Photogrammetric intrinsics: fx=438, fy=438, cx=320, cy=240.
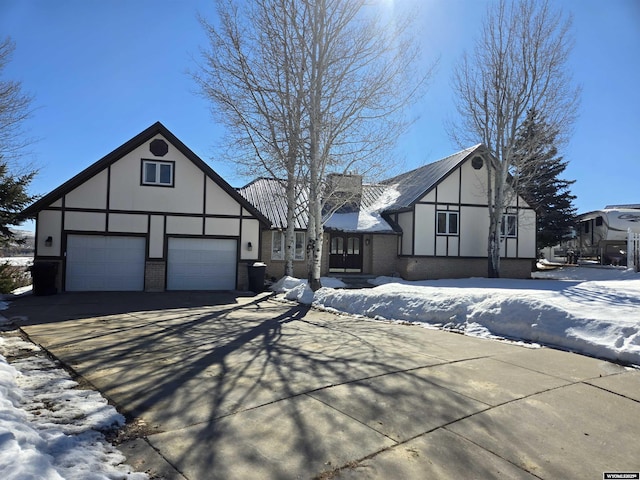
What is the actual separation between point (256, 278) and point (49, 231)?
7637mm

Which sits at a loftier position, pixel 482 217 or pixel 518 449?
pixel 482 217

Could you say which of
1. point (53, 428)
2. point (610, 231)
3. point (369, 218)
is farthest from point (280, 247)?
point (610, 231)

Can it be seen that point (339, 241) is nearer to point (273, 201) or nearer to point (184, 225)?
point (273, 201)

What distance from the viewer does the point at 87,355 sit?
6535 millimetres

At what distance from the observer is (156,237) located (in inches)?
667

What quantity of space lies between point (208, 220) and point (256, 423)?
46.8 feet

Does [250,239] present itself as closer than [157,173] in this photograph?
No

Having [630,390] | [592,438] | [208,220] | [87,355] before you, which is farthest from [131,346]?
[208,220]

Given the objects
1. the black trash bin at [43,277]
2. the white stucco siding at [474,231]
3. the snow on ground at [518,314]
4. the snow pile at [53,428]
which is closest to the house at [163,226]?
the black trash bin at [43,277]

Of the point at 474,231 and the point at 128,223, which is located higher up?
the point at 474,231

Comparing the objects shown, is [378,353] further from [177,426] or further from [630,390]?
[177,426]

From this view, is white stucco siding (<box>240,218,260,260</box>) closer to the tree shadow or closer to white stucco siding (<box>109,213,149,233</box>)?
white stucco siding (<box>109,213,149,233</box>)

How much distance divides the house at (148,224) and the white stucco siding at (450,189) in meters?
9.69

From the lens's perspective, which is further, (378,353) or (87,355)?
(378,353)
